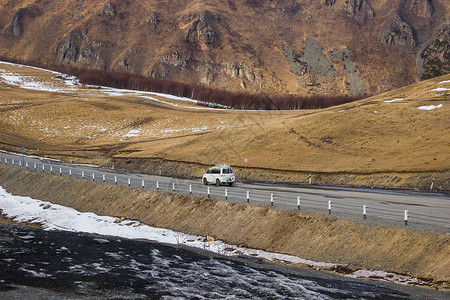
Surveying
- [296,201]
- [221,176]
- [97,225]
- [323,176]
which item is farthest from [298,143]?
[97,225]

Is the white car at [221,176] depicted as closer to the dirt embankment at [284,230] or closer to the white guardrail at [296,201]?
the white guardrail at [296,201]

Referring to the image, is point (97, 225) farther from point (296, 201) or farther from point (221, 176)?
point (296, 201)

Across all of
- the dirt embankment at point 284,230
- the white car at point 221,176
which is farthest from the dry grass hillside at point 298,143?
the dirt embankment at point 284,230

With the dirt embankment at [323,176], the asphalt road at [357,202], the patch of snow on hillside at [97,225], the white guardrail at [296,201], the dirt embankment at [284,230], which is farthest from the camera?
the dirt embankment at [323,176]

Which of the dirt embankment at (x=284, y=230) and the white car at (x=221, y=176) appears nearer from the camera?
the dirt embankment at (x=284, y=230)

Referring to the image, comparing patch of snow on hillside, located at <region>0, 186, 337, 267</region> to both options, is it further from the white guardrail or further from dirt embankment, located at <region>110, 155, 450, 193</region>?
dirt embankment, located at <region>110, 155, 450, 193</region>

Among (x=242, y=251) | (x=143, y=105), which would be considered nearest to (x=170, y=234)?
(x=242, y=251)

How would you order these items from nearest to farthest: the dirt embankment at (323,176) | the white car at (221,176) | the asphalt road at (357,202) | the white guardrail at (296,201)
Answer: the asphalt road at (357,202) → the white guardrail at (296,201) → the dirt embankment at (323,176) → the white car at (221,176)
